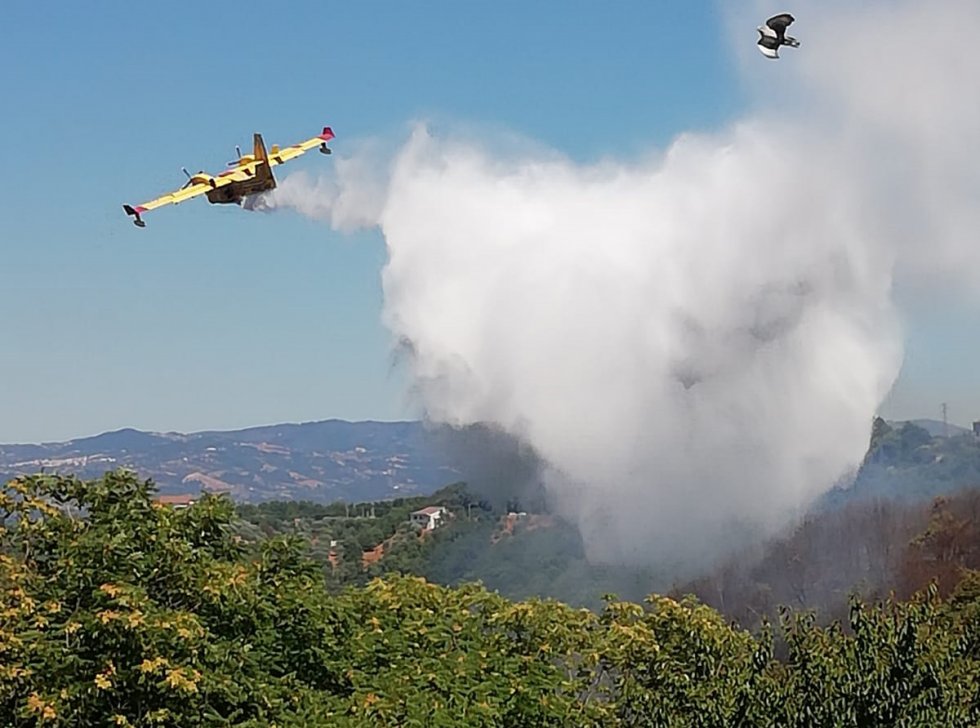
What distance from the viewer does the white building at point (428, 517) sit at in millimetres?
99650

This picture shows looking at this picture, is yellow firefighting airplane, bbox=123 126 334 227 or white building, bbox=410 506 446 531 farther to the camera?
white building, bbox=410 506 446 531

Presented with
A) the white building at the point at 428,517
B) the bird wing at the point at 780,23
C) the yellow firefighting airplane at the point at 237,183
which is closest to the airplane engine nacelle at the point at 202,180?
the yellow firefighting airplane at the point at 237,183

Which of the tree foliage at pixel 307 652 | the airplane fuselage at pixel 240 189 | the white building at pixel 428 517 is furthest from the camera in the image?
the white building at pixel 428 517

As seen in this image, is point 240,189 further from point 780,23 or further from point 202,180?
point 780,23

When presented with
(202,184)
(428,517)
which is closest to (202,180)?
(202,184)

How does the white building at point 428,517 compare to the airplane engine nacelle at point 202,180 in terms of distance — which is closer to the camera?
the airplane engine nacelle at point 202,180

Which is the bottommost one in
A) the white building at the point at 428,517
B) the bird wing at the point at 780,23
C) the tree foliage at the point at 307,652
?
the white building at the point at 428,517

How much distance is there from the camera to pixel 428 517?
105562 mm

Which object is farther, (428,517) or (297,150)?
(428,517)

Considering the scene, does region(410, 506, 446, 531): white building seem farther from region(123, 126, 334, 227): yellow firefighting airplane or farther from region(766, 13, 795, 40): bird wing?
region(766, 13, 795, 40): bird wing

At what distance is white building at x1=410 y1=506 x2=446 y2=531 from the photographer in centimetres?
9965

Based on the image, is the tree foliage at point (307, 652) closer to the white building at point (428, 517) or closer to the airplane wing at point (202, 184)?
the airplane wing at point (202, 184)

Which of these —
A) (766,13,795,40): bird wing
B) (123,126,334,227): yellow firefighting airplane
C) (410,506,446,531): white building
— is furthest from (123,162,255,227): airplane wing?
(410,506,446,531): white building

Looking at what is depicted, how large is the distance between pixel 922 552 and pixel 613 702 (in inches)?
1865
